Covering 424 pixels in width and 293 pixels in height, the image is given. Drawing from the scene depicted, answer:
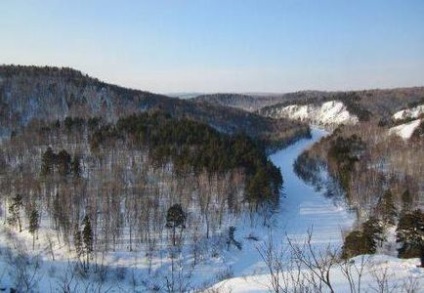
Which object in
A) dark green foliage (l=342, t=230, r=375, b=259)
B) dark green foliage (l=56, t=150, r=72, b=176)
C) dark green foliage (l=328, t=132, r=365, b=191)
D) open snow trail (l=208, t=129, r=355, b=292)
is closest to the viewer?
dark green foliage (l=342, t=230, r=375, b=259)

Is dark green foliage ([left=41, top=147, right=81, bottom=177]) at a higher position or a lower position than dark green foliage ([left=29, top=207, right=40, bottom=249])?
higher

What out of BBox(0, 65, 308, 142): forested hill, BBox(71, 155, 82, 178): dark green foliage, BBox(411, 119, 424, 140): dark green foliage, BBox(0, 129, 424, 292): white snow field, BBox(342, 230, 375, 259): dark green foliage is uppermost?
BBox(0, 65, 308, 142): forested hill

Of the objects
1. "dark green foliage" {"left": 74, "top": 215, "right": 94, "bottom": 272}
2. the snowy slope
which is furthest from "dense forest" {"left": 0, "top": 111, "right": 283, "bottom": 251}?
the snowy slope

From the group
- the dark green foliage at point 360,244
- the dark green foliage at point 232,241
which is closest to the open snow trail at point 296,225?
the dark green foliage at point 232,241

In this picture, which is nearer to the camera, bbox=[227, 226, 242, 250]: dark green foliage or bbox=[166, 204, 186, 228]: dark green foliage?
bbox=[166, 204, 186, 228]: dark green foliage

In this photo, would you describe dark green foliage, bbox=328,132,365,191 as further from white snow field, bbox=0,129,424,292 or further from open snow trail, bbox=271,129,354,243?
white snow field, bbox=0,129,424,292

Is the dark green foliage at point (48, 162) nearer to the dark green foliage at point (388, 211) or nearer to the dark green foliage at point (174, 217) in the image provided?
the dark green foliage at point (174, 217)

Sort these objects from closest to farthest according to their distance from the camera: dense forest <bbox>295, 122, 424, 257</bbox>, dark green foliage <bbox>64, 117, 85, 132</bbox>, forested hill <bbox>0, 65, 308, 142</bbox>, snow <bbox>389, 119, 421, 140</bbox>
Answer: dense forest <bbox>295, 122, 424, 257</bbox> < dark green foliage <bbox>64, 117, 85, 132</bbox> < snow <bbox>389, 119, 421, 140</bbox> < forested hill <bbox>0, 65, 308, 142</bbox>
